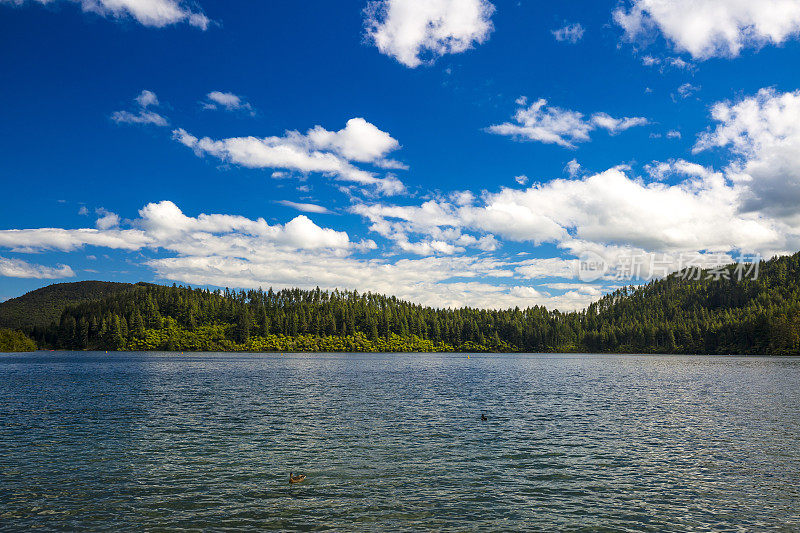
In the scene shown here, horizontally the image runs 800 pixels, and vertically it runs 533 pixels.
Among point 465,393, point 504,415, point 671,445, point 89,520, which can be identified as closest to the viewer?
point 89,520

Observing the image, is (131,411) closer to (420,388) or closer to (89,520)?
(89,520)

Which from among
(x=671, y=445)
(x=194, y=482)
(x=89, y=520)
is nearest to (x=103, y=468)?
(x=194, y=482)

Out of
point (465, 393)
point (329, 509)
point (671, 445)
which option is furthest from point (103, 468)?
point (465, 393)

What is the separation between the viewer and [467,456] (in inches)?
A: 1639

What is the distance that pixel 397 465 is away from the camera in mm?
38500

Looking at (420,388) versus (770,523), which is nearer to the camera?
(770,523)

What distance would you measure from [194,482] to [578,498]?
967 inches

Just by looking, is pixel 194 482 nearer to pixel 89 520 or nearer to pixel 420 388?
pixel 89 520

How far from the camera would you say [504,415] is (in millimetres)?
64250

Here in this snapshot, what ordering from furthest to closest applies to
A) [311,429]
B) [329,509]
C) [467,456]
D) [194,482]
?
[311,429]
[467,456]
[194,482]
[329,509]

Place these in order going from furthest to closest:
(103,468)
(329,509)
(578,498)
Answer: (103,468) < (578,498) < (329,509)

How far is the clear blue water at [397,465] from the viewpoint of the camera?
1103 inches

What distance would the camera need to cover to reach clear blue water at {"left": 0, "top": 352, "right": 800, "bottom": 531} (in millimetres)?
28016

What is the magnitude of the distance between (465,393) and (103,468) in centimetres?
6328
